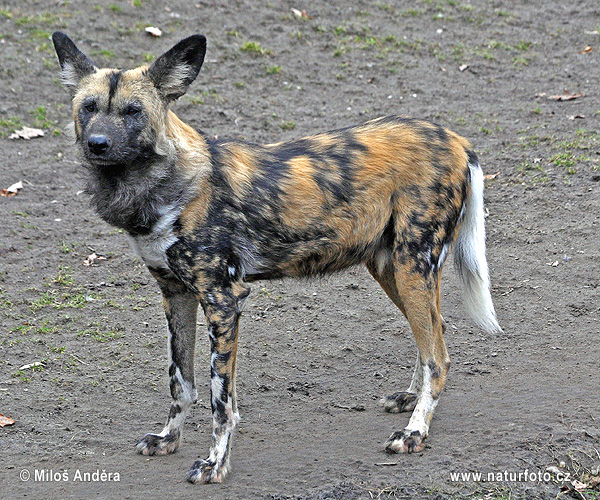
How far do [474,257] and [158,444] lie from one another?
1.82 m

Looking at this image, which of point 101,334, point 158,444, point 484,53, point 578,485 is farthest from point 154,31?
point 578,485

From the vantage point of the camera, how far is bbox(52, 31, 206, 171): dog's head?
325 centimetres

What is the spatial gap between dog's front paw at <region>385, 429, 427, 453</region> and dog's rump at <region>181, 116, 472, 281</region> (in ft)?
2.61

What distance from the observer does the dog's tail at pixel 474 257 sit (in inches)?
155

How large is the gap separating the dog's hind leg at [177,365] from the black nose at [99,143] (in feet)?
2.44

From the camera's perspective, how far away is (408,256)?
3723 mm

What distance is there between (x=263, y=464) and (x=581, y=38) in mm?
7125

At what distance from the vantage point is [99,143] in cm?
318

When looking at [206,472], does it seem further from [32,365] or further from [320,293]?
[320,293]

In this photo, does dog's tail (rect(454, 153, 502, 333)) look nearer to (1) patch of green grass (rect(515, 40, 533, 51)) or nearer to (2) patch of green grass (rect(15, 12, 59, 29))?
(1) patch of green grass (rect(515, 40, 533, 51))

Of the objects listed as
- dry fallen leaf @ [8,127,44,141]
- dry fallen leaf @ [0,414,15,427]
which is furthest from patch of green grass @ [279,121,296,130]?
dry fallen leaf @ [0,414,15,427]

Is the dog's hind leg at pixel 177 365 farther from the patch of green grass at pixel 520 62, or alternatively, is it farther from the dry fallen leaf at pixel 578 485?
the patch of green grass at pixel 520 62

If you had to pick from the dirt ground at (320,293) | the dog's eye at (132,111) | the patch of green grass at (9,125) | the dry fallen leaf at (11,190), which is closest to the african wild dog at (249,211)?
the dog's eye at (132,111)

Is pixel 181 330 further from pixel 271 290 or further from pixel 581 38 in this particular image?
pixel 581 38
